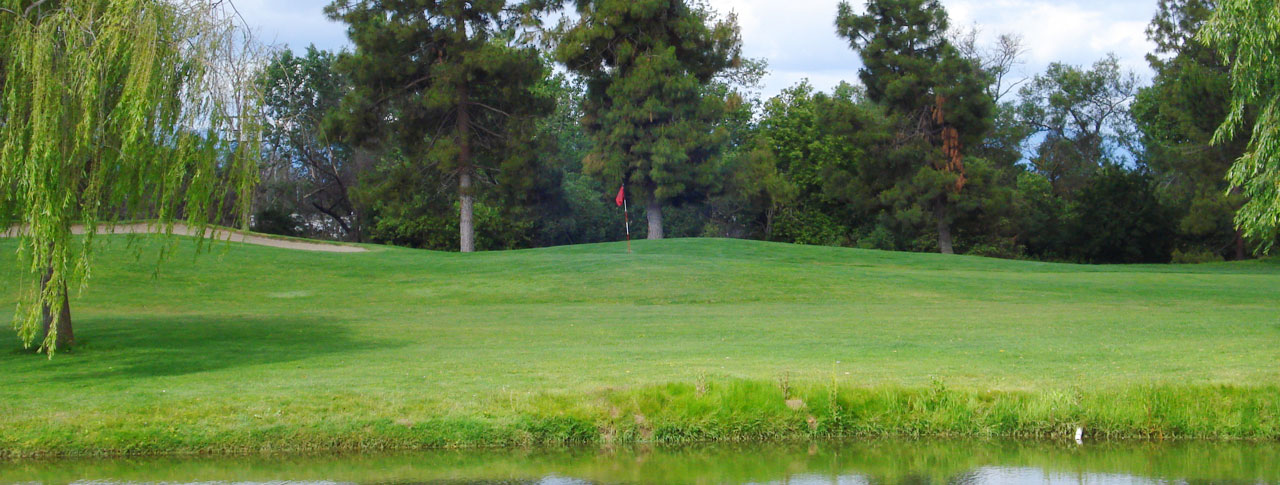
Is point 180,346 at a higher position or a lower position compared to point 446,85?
lower

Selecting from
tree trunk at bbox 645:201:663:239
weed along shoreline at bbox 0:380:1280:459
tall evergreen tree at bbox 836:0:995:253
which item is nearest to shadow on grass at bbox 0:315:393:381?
weed along shoreline at bbox 0:380:1280:459

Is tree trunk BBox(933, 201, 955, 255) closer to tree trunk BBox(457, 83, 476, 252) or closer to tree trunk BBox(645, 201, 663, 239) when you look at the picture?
tree trunk BBox(645, 201, 663, 239)

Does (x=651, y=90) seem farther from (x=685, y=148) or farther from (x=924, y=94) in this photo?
(x=924, y=94)

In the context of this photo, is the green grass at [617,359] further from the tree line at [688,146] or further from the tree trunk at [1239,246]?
the tree trunk at [1239,246]

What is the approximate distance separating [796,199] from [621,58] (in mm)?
16306

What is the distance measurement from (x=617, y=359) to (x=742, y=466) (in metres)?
4.97

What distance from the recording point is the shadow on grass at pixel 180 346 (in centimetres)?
1546

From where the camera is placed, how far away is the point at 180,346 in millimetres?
18172

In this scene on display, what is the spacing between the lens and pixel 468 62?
47188 millimetres

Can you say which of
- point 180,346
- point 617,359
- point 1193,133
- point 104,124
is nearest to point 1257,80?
point 617,359

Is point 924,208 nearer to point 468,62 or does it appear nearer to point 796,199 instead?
point 796,199

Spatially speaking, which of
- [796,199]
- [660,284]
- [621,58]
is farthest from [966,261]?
[796,199]

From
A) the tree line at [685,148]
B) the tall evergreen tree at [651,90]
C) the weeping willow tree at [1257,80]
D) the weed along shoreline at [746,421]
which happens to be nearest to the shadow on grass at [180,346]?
the weed along shoreline at [746,421]

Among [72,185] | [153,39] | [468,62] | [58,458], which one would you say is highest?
[468,62]
